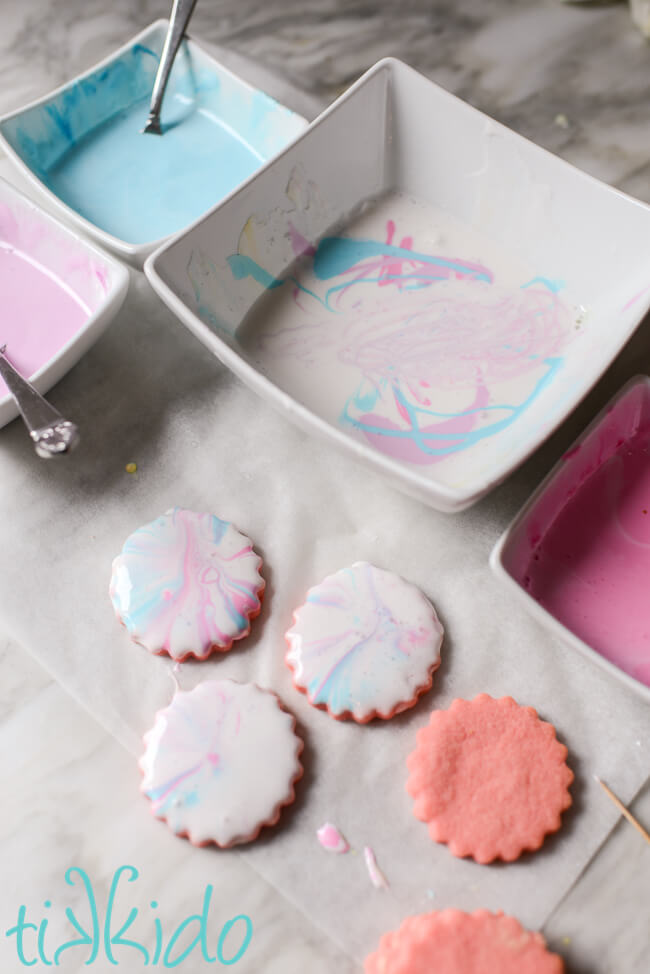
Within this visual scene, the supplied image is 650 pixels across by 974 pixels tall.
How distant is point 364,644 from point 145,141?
607 mm

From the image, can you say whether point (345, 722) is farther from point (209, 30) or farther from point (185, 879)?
point (209, 30)

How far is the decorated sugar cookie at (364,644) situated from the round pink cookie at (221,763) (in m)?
0.04

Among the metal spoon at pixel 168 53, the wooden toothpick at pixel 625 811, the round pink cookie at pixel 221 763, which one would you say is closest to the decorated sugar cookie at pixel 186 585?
the round pink cookie at pixel 221 763

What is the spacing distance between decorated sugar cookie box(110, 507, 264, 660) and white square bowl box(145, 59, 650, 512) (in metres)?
0.13

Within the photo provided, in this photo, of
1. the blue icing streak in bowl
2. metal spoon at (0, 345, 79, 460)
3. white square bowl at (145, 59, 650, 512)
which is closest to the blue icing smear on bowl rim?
the blue icing streak in bowl

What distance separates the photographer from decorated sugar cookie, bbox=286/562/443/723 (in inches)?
25.5

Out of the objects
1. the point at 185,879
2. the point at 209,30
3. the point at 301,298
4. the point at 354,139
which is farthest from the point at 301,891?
the point at 209,30

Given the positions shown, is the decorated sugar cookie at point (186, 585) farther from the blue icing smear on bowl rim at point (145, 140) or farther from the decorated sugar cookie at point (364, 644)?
the blue icing smear on bowl rim at point (145, 140)

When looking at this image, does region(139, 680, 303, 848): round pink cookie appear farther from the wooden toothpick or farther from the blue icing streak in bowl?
the blue icing streak in bowl

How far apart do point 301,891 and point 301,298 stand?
0.50 metres

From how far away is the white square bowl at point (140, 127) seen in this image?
885 mm

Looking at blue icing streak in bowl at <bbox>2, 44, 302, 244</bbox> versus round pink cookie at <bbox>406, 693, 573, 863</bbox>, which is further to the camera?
blue icing streak in bowl at <bbox>2, 44, 302, 244</bbox>

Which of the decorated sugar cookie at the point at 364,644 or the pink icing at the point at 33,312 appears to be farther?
the pink icing at the point at 33,312

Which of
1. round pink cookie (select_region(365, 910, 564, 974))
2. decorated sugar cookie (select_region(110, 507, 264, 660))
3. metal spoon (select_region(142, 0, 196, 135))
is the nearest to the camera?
round pink cookie (select_region(365, 910, 564, 974))
